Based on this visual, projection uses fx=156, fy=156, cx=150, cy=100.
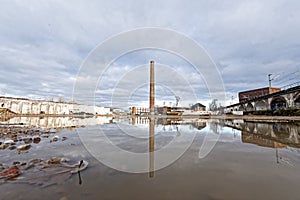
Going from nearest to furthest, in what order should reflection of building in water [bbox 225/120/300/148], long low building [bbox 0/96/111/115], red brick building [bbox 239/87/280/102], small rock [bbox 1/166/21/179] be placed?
small rock [bbox 1/166/21/179] < reflection of building in water [bbox 225/120/300/148] < long low building [bbox 0/96/111/115] < red brick building [bbox 239/87/280/102]

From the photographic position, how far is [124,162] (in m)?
4.24

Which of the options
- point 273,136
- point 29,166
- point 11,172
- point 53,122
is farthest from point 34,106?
point 273,136

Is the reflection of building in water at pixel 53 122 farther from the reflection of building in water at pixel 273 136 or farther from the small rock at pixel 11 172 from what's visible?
the reflection of building in water at pixel 273 136

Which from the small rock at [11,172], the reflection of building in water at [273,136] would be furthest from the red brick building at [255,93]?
the small rock at [11,172]

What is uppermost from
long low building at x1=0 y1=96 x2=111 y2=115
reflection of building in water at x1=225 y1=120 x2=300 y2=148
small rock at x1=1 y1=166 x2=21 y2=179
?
long low building at x1=0 y1=96 x2=111 y2=115

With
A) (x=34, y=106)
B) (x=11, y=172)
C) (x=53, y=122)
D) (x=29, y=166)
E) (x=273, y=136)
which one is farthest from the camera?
(x=34, y=106)

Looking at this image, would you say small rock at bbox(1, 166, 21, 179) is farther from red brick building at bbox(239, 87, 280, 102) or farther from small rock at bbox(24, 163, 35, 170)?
red brick building at bbox(239, 87, 280, 102)

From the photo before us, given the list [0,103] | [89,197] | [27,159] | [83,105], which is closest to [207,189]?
[89,197]

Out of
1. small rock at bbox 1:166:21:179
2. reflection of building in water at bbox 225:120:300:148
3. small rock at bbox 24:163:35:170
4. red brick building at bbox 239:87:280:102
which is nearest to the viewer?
small rock at bbox 1:166:21:179

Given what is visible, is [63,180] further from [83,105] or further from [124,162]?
[83,105]

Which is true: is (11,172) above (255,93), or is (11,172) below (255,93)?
below

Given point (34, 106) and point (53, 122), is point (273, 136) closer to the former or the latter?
point (53, 122)

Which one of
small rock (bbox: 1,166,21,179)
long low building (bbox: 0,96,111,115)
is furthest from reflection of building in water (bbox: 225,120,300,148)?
long low building (bbox: 0,96,111,115)

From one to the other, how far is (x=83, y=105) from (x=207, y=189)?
320 feet
